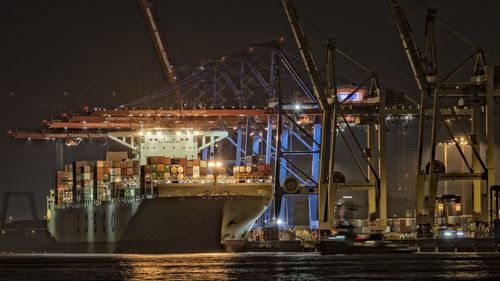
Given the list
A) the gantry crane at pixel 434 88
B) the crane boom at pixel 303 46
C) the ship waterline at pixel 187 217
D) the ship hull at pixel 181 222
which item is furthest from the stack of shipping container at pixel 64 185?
the gantry crane at pixel 434 88

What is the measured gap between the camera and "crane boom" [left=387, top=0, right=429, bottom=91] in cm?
8256

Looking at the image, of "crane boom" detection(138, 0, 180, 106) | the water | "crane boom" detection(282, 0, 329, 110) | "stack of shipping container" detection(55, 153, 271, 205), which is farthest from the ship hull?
"crane boom" detection(138, 0, 180, 106)

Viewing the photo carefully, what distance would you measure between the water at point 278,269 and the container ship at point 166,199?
26.7 feet

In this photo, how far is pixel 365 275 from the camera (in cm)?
5606

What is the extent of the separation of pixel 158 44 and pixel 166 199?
6291 cm

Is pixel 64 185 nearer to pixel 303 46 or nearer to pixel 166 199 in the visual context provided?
pixel 166 199

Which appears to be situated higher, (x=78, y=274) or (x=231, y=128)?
(x=231, y=128)

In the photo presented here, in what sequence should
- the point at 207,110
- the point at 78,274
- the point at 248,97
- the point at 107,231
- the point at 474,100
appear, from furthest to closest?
the point at 248,97 → the point at 207,110 → the point at 107,231 → the point at 474,100 → the point at 78,274

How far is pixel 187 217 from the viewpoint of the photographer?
83625 millimetres

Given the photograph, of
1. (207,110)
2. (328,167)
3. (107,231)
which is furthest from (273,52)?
(107,231)

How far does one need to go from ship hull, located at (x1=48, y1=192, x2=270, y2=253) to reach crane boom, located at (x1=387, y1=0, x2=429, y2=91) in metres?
14.6

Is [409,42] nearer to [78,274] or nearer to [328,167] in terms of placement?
[328,167]

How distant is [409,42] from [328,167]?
49.5ft

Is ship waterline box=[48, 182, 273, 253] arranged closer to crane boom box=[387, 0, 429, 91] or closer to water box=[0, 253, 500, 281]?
water box=[0, 253, 500, 281]
